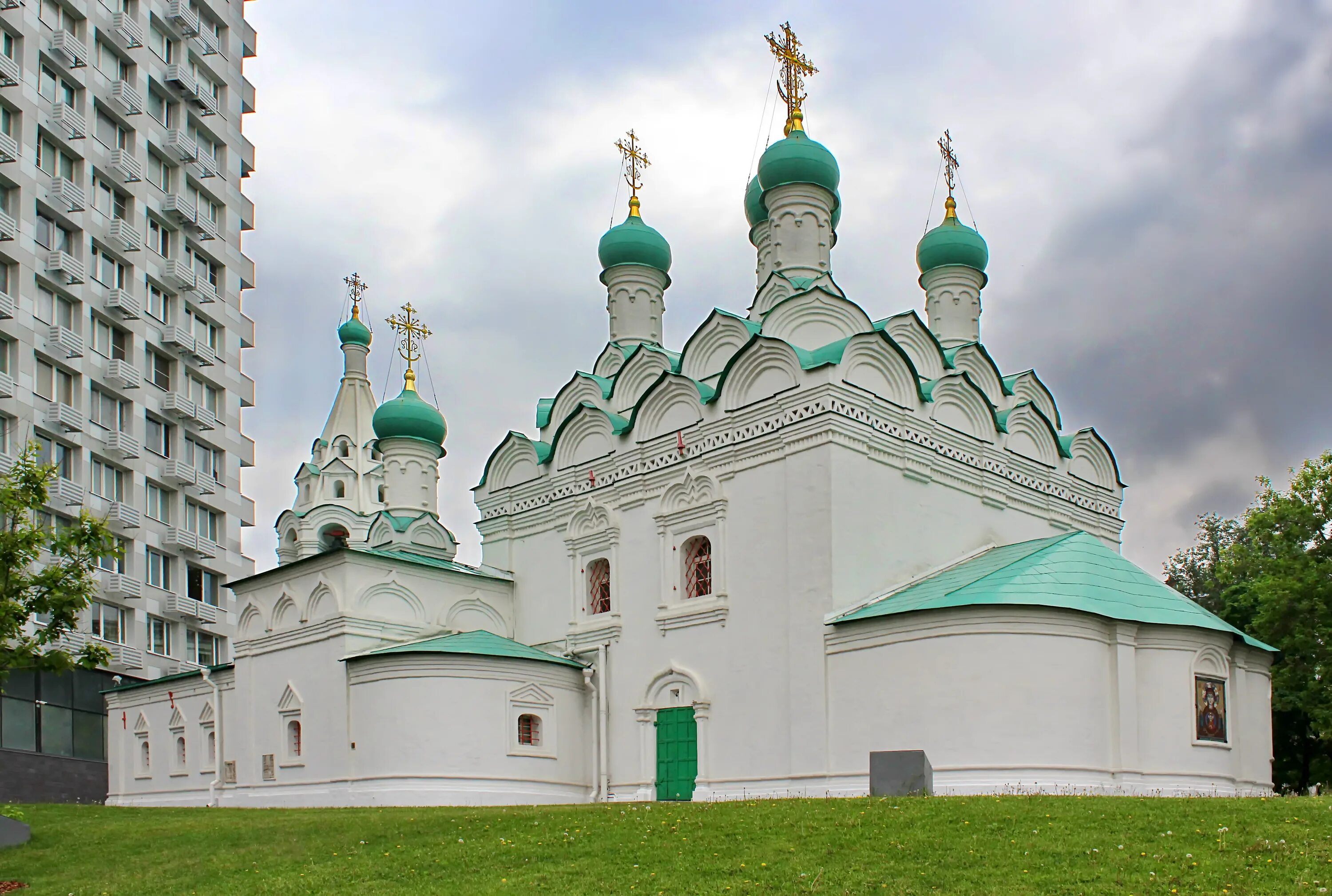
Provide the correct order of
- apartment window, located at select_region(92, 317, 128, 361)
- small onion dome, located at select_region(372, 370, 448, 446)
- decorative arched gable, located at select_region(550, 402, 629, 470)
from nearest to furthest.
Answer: decorative arched gable, located at select_region(550, 402, 629, 470) < small onion dome, located at select_region(372, 370, 448, 446) < apartment window, located at select_region(92, 317, 128, 361)

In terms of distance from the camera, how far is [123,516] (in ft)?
94.5

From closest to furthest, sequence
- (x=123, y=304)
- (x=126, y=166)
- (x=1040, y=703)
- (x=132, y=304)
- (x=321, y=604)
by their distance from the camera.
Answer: (x=1040, y=703)
(x=321, y=604)
(x=123, y=304)
(x=132, y=304)
(x=126, y=166)

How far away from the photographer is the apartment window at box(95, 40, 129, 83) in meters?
30.0

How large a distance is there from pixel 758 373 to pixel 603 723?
5.35 metres

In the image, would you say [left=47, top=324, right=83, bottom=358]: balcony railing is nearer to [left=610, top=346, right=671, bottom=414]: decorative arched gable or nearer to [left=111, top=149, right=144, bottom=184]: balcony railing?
[left=111, top=149, right=144, bottom=184]: balcony railing

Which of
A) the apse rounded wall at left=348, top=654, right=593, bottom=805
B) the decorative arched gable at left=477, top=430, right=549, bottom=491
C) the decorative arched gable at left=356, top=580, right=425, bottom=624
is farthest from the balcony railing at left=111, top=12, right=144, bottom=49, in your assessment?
the apse rounded wall at left=348, top=654, right=593, bottom=805

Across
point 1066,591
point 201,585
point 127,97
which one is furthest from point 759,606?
point 127,97

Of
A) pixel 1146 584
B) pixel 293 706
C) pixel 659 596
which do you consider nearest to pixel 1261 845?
pixel 1146 584

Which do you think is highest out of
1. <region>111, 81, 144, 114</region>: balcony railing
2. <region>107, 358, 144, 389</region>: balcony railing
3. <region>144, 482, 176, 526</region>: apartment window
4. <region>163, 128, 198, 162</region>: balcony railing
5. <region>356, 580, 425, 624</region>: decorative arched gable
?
<region>111, 81, 144, 114</region>: balcony railing

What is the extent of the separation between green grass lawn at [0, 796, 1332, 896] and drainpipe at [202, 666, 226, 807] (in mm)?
7592

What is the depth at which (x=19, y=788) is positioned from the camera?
86.1ft

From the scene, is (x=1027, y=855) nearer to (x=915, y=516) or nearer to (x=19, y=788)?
(x=915, y=516)

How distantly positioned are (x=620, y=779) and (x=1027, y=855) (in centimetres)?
1002

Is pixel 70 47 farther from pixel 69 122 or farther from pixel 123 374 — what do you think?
pixel 123 374
